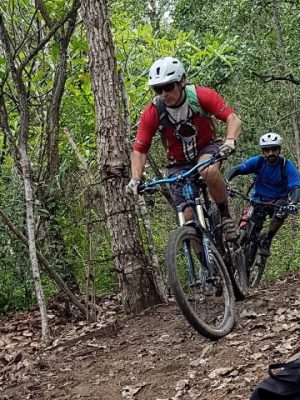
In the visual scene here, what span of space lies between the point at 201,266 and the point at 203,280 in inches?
4.7

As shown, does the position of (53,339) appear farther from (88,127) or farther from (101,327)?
(88,127)

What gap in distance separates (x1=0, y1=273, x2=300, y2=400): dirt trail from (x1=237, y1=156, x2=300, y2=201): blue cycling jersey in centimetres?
199

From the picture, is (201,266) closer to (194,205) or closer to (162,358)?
(194,205)

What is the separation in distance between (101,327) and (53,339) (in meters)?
0.64

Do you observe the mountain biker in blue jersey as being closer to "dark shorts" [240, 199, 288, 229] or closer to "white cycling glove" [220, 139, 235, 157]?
"dark shorts" [240, 199, 288, 229]

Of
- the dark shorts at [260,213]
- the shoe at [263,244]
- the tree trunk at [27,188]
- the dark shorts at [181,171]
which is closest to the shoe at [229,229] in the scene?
the dark shorts at [181,171]

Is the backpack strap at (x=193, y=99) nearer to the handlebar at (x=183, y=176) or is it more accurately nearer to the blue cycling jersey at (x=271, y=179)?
the handlebar at (x=183, y=176)

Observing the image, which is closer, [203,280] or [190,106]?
[203,280]

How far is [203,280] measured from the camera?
514 cm

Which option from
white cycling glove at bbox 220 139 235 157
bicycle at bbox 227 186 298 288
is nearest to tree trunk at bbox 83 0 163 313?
white cycling glove at bbox 220 139 235 157

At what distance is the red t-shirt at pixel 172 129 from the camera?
5234 mm

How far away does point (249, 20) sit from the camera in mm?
14727

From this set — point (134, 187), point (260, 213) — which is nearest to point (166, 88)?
point (134, 187)

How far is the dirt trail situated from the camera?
4152 millimetres
